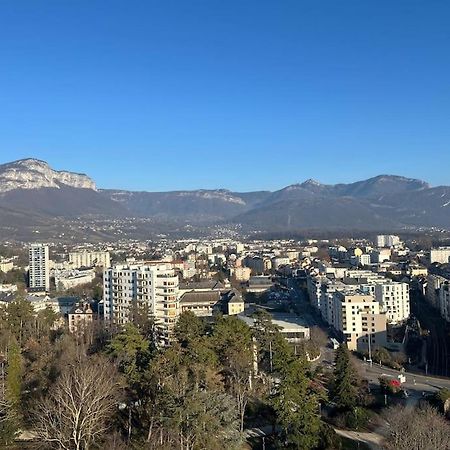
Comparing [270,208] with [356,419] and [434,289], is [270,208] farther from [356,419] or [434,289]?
[356,419]

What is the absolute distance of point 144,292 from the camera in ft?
70.7

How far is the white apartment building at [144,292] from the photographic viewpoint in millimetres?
21344

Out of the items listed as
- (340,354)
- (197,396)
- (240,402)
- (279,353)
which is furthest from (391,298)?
(197,396)

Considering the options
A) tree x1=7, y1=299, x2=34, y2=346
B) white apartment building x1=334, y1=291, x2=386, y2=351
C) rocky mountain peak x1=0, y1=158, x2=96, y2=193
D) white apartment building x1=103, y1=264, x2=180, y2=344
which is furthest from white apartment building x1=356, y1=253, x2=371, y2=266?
rocky mountain peak x1=0, y1=158, x2=96, y2=193

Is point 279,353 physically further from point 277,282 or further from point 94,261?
point 94,261

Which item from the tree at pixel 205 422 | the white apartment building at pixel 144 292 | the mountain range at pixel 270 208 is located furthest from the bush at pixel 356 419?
the mountain range at pixel 270 208

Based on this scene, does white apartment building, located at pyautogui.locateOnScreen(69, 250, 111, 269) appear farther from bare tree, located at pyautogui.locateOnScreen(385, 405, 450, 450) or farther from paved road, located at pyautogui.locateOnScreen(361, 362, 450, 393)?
bare tree, located at pyautogui.locateOnScreen(385, 405, 450, 450)

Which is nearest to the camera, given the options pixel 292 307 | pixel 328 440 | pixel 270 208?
pixel 328 440

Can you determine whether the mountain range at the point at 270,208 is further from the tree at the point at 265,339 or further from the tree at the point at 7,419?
the tree at the point at 7,419

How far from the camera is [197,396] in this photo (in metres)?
9.95

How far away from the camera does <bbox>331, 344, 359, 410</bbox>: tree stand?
14.4m

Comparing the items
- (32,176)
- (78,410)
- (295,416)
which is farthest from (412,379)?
(32,176)

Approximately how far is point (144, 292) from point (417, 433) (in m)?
13.1

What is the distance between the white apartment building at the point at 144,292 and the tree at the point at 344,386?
7725 millimetres
